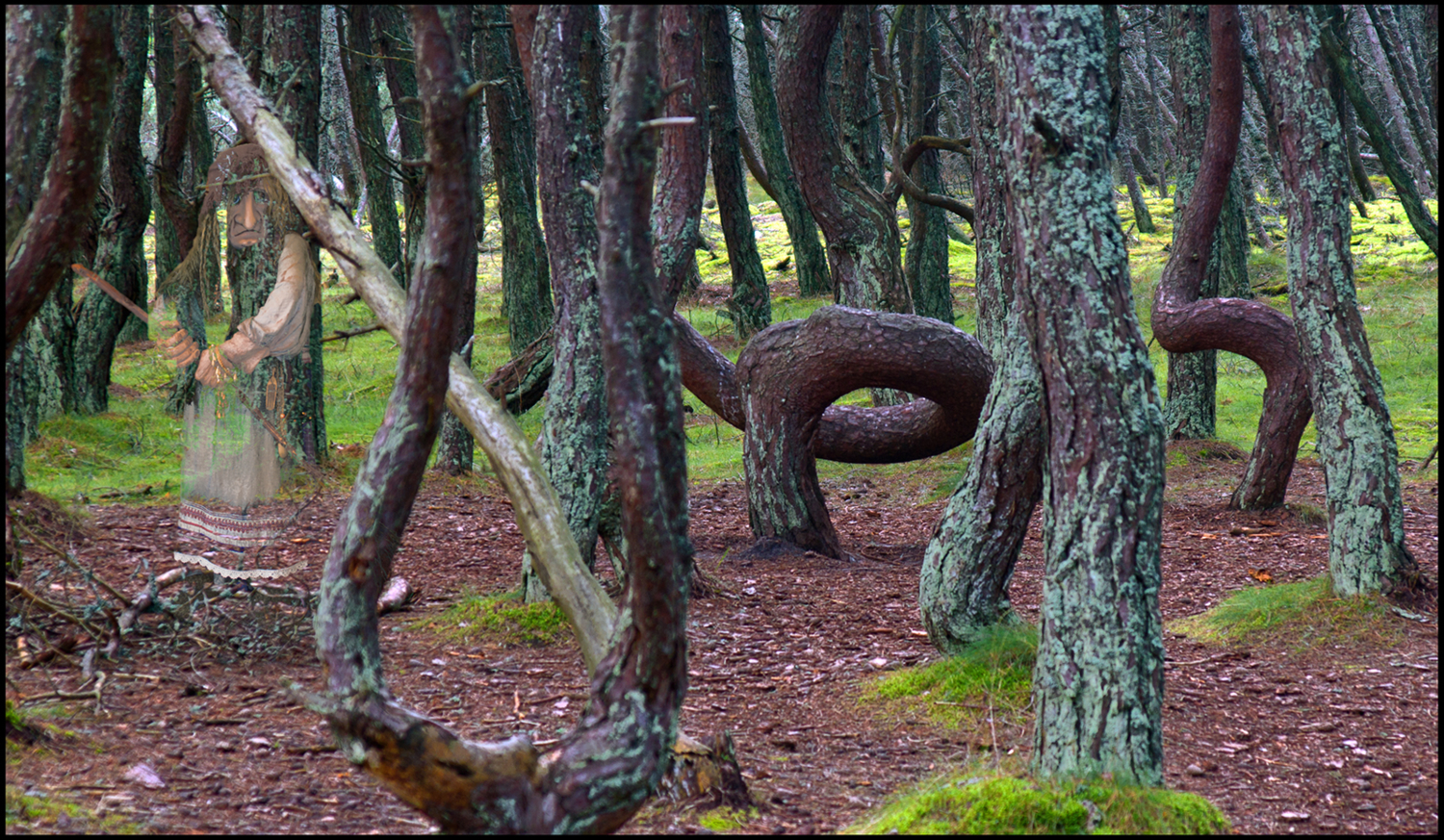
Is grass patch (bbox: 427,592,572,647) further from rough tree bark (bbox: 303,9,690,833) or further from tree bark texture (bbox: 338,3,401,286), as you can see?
rough tree bark (bbox: 303,9,690,833)

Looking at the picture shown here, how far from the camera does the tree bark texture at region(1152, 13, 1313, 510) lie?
7.86 metres

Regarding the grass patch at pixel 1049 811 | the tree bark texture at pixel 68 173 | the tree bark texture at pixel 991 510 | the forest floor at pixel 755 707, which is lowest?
the forest floor at pixel 755 707

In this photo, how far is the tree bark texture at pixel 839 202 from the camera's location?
31.1 feet

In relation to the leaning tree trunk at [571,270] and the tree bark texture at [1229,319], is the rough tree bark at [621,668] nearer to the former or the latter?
the leaning tree trunk at [571,270]

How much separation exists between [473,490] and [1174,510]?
6.11 m

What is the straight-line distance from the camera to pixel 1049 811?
10.7ft

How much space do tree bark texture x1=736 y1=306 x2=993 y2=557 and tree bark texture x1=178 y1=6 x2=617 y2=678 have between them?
348 cm

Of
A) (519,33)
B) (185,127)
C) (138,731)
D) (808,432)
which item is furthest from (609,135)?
(185,127)

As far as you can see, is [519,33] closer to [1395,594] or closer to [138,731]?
[138,731]

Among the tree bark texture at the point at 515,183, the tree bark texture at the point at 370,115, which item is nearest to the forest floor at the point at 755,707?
the tree bark texture at the point at 370,115

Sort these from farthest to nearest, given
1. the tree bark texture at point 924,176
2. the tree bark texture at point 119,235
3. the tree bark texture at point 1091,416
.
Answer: the tree bark texture at point 924,176 → the tree bark texture at point 119,235 → the tree bark texture at point 1091,416

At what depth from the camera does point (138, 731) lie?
4.14m

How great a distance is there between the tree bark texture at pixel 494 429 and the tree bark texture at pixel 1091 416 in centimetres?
168

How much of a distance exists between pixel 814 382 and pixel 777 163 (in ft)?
33.0
